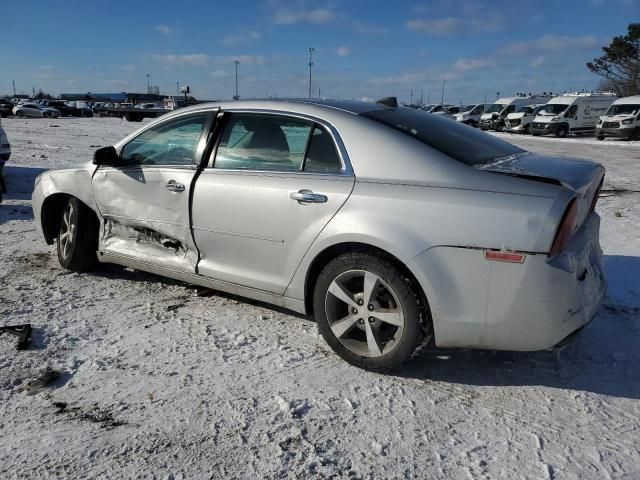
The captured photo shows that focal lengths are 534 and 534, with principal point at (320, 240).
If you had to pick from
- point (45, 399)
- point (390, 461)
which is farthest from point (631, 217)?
point (45, 399)

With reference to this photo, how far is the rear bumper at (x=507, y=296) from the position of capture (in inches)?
103

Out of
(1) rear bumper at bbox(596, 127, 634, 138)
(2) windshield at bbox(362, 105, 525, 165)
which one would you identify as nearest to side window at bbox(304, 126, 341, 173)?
(2) windshield at bbox(362, 105, 525, 165)

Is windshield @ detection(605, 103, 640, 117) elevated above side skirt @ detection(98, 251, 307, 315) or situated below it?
above

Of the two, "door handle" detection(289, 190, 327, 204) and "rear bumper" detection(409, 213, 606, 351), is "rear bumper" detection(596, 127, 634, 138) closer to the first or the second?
"rear bumper" detection(409, 213, 606, 351)

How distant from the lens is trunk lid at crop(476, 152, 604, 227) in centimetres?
279

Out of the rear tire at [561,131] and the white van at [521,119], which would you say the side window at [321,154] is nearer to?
the rear tire at [561,131]

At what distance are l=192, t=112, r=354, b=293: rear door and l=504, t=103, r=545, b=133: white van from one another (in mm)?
30597

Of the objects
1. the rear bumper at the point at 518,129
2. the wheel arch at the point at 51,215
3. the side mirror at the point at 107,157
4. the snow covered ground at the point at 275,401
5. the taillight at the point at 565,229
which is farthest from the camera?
the rear bumper at the point at 518,129

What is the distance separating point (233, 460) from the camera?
238cm

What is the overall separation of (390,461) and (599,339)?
196 cm

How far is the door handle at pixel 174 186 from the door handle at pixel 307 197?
0.97 metres

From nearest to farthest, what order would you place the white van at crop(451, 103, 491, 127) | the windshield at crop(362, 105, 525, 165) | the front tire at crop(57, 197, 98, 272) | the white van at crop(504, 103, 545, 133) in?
the windshield at crop(362, 105, 525, 165) < the front tire at crop(57, 197, 98, 272) < the white van at crop(504, 103, 545, 133) < the white van at crop(451, 103, 491, 127)

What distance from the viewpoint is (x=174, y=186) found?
3844 millimetres

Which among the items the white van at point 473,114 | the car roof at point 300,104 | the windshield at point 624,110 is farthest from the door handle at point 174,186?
the white van at point 473,114
